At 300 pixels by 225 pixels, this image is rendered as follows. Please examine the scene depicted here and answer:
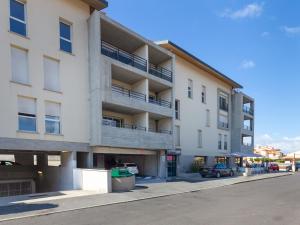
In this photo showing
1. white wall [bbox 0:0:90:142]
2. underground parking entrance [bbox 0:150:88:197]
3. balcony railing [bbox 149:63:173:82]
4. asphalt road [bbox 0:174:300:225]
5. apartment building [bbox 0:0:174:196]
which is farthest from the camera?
balcony railing [bbox 149:63:173:82]

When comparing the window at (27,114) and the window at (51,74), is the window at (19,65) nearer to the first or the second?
the window at (27,114)

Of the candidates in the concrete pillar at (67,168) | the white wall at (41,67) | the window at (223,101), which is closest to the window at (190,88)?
the window at (223,101)

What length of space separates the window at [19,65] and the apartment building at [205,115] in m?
15.5

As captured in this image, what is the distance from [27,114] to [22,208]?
23.1 feet

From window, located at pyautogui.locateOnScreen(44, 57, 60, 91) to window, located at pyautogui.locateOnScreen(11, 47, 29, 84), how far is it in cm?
137

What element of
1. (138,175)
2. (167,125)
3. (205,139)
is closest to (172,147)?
(167,125)

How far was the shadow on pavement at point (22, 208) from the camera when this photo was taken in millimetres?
11406

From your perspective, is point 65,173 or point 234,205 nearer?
point 234,205

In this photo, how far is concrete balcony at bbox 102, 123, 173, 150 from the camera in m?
21.1

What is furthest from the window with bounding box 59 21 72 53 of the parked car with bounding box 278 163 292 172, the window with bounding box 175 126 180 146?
the parked car with bounding box 278 163 292 172

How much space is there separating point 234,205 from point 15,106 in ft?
41.6

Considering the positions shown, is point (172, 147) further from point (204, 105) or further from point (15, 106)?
point (15, 106)

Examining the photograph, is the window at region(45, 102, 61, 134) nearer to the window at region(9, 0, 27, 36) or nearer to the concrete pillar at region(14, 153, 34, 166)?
the window at region(9, 0, 27, 36)

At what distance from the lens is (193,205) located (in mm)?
13617
